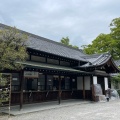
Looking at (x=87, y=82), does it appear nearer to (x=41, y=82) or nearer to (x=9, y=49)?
(x=41, y=82)

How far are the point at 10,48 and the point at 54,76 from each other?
7.63 meters

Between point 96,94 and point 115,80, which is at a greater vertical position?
point 115,80

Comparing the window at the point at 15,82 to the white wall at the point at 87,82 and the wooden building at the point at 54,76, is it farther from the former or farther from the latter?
the white wall at the point at 87,82

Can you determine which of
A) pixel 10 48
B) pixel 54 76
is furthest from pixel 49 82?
pixel 10 48

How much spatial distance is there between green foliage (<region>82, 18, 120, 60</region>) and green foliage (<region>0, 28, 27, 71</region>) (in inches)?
894

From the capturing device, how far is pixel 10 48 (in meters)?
7.06

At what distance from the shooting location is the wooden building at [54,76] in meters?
11.5

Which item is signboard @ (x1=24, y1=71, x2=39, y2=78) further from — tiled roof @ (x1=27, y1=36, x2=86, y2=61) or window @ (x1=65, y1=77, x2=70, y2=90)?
window @ (x1=65, y1=77, x2=70, y2=90)

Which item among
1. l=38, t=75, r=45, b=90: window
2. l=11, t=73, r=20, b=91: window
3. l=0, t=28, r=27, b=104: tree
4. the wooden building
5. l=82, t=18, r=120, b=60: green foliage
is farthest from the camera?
l=82, t=18, r=120, b=60: green foliage

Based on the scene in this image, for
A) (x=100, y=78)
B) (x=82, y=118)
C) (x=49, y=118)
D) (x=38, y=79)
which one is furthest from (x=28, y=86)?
(x=100, y=78)

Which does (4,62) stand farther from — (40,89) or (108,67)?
(108,67)

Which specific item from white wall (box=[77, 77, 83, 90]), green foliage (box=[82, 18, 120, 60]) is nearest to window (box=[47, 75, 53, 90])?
white wall (box=[77, 77, 83, 90])

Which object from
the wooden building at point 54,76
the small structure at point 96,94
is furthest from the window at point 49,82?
the small structure at point 96,94

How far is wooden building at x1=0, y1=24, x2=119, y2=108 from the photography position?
1148 centimetres
